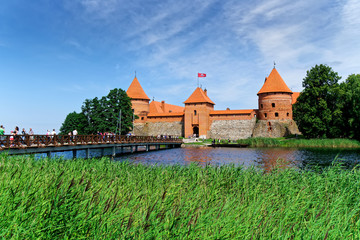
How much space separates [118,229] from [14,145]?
16297 millimetres

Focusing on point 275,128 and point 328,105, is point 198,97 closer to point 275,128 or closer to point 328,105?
point 275,128

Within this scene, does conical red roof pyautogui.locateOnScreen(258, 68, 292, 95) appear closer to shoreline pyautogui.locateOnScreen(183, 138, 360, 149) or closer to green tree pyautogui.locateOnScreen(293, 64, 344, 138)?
green tree pyautogui.locateOnScreen(293, 64, 344, 138)

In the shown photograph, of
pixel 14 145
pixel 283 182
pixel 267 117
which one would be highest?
pixel 267 117

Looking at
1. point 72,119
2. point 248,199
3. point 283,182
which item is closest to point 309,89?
point 283,182

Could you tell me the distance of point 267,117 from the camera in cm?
5166

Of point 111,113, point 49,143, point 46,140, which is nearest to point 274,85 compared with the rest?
point 111,113

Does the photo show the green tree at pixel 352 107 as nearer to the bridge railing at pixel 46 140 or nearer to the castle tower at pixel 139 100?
the bridge railing at pixel 46 140

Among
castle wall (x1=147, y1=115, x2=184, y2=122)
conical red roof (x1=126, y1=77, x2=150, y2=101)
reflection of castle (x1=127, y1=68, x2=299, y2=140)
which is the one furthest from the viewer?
conical red roof (x1=126, y1=77, x2=150, y2=101)

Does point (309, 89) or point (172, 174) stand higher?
point (309, 89)

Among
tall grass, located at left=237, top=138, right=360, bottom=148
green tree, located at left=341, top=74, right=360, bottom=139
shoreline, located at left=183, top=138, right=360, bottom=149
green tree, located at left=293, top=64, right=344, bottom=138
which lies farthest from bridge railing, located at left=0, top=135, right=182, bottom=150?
green tree, located at left=341, top=74, right=360, bottom=139

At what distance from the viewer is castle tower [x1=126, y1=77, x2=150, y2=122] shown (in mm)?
59188

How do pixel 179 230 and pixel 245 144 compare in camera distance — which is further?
pixel 245 144

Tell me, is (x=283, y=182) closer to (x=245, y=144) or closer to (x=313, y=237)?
(x=313, y=237)

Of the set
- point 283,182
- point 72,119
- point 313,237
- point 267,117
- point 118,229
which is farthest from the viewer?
point 72,119
